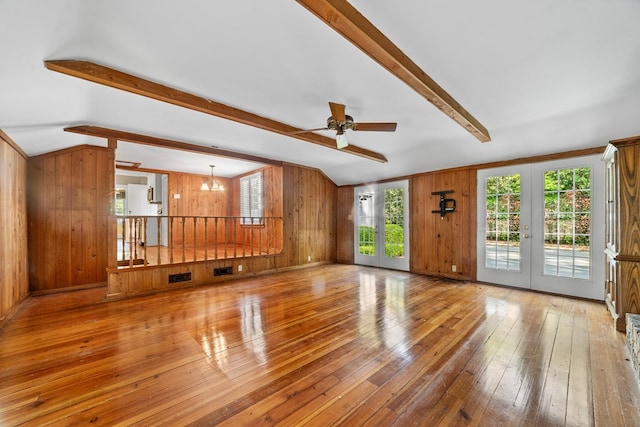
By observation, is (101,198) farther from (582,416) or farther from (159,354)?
(582,416)

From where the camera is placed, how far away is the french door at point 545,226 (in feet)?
12.3

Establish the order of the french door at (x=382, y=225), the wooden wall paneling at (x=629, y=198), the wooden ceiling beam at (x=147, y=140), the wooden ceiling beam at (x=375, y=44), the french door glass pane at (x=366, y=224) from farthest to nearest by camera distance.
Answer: the french door glass pane at (x=366, y=224), the french door at (x=382, y=225), the wooden ceiling beam at (x=147, y=140), the wooden wall paneling at (x=629, y=198), the wooden ceiling beam at (x=375, y=44)

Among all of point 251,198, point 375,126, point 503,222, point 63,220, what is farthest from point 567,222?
point 63,220

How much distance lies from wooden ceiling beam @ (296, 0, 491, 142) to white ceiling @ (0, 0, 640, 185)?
7 centimetres

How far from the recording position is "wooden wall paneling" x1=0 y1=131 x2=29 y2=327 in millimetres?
3066

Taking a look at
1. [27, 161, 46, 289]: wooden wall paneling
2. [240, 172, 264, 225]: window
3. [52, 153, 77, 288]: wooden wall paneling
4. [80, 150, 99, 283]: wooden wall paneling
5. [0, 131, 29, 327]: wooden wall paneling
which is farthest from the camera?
[240, 172, 264, 225]: window

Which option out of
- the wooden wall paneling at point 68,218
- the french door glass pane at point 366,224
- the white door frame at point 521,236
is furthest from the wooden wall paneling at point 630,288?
the wooden wall paneling at point 68,218

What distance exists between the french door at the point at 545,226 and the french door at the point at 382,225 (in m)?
1.56

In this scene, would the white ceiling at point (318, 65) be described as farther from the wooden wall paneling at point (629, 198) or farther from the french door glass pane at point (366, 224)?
the french door glass pane at point (366, 224)

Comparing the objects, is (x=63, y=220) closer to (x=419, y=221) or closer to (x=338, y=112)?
(x=338, y=112)

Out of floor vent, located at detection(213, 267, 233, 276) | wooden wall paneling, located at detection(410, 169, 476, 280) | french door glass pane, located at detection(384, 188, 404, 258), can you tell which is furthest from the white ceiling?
floor vent, located at detection(213, 267, 233, 276)

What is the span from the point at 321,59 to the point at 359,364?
2.58 metres

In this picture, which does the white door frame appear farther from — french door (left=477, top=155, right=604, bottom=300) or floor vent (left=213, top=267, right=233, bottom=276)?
floor vent (left=213, top=267, right=233, bottom=276)

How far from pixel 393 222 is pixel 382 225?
12.7 inches
